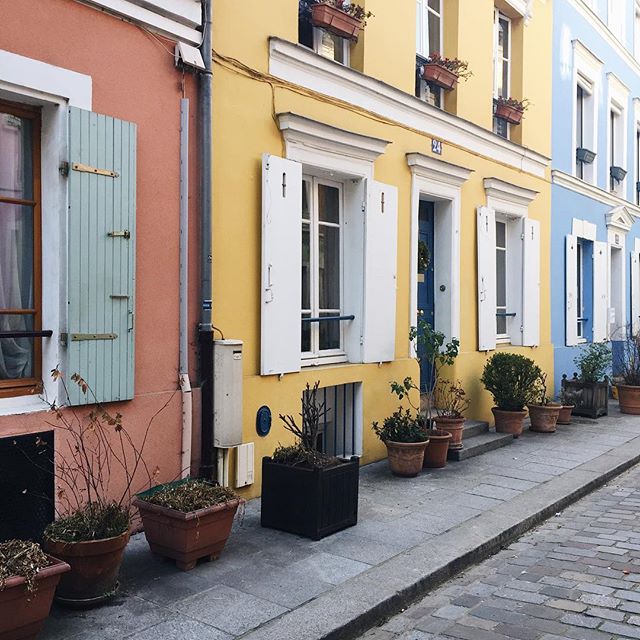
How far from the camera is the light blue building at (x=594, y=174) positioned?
12.8 meters

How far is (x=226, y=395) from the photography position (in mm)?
5820

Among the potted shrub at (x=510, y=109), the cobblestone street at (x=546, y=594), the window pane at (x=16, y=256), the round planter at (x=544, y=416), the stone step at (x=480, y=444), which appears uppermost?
the potted shrub at (x=510, y=109)

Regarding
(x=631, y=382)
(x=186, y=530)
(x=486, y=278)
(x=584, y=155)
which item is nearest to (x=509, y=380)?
(x=486, y=278)

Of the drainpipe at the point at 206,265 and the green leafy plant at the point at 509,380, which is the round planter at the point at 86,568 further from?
the green leafy plant at the point at 509,380

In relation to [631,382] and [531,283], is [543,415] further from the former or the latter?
[631,382]

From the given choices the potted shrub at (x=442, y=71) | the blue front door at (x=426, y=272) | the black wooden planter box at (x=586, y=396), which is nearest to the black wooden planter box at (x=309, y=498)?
the blue front door at (x=426, y=272)

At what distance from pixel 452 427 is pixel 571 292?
576cm

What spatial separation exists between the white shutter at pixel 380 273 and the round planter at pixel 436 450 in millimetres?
986

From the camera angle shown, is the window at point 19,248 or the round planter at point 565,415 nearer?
the window at point 19,248

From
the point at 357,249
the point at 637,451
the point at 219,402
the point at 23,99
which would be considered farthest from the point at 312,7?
the point at 637,451

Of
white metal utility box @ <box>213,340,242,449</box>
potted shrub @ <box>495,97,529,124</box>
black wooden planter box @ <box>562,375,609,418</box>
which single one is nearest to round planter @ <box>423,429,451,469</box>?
white metal utility box @ <box>213,340,242,449</box>

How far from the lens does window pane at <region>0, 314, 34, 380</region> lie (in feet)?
15.8

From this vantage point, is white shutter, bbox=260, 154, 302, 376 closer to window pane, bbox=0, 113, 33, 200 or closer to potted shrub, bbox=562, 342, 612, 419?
window pane, bbox=0, 113, 33, 200

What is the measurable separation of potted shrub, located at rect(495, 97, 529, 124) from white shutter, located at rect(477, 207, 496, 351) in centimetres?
167
